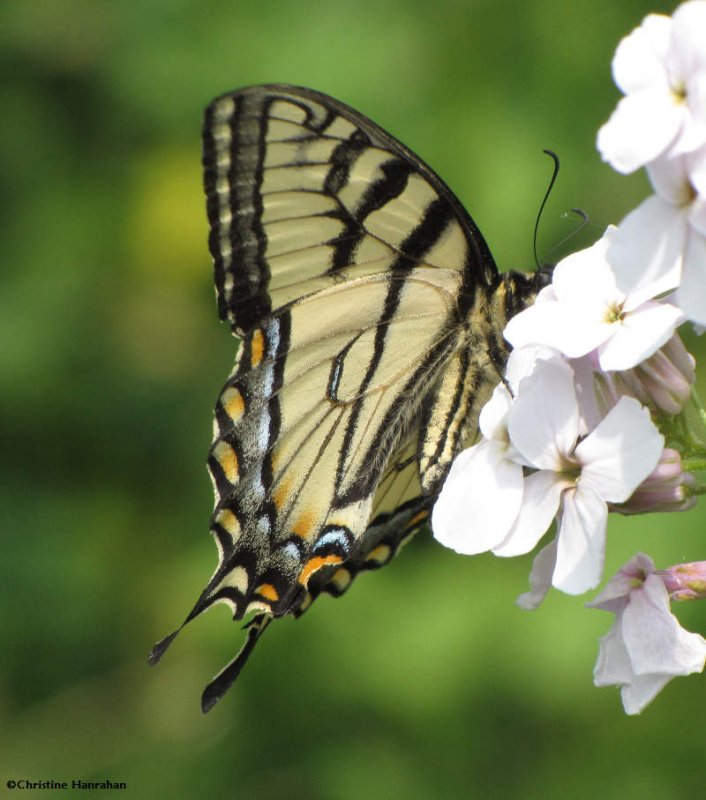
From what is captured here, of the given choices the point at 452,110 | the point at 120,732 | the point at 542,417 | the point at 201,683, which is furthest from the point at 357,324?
the point at 120,732

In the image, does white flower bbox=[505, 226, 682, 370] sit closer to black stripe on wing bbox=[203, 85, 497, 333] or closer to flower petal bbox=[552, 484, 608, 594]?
flower petal bbox=[552, 484, 608, 594]

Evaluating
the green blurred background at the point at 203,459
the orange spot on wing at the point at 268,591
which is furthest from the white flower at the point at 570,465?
the green blurred background at the point at 203,459

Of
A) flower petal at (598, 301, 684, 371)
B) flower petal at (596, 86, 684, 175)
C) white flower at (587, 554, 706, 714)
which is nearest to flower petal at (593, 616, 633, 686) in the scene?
white flower at (587, 554, 706, 714)

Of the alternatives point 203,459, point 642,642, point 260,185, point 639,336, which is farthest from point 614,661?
point 203,459

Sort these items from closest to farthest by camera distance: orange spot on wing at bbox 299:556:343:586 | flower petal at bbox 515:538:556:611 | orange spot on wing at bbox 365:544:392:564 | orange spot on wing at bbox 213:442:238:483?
flower petal at bbox 515:538:556:611 → orange spot on wing at bbox 299:556:343:586 → orange spot on wing at bbox 213:442:238:483 → orange spot on wing at bbox 365:544:392:564

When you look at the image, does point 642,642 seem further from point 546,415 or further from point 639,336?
point 639,336

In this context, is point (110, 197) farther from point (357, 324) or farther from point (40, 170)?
point (357, 324)
